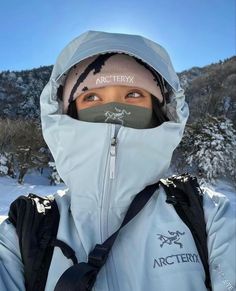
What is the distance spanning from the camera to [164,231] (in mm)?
1379

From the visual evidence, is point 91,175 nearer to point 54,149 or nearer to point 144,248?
point 54,149

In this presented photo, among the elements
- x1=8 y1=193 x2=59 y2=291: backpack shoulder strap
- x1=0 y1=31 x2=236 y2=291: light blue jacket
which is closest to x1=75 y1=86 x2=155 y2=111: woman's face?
x1=0 y1=31 x2=236 y2=291: light blue jacket

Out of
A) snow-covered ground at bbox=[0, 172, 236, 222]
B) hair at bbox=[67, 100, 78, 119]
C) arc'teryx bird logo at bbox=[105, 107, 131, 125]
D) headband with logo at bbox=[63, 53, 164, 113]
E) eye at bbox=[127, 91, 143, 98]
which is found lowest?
snow-covered ground at bbox=[0, 172, 236, 222]

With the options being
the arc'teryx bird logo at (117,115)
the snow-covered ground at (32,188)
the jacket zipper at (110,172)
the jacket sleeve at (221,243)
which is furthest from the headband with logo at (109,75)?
the snow-covered ground at (32,188)

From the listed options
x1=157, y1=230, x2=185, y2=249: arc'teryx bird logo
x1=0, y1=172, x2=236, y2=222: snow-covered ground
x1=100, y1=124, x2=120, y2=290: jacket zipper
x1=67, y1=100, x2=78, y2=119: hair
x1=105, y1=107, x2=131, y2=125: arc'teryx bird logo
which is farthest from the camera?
x1=0, y1=172, x2=236, y2=222: snow-covered ground

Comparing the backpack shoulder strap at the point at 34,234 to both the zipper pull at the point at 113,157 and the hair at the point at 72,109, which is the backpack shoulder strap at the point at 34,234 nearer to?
the zipper pull at the point at 113,157

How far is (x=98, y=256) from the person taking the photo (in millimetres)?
1251

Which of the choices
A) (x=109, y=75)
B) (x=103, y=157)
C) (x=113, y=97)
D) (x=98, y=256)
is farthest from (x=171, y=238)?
(x=109, y=75)

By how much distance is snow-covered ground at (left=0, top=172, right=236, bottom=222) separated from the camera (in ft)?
33.5

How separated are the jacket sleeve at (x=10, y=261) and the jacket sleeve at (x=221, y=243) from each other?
69cm

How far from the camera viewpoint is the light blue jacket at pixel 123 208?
1283 millimetres

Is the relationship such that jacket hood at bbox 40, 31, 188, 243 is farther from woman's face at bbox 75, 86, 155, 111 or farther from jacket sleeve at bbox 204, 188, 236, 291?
jacket sleeve at bbox 204, 188, 236, 291

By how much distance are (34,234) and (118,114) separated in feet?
2.13

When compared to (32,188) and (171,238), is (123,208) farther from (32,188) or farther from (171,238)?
(32,188)
